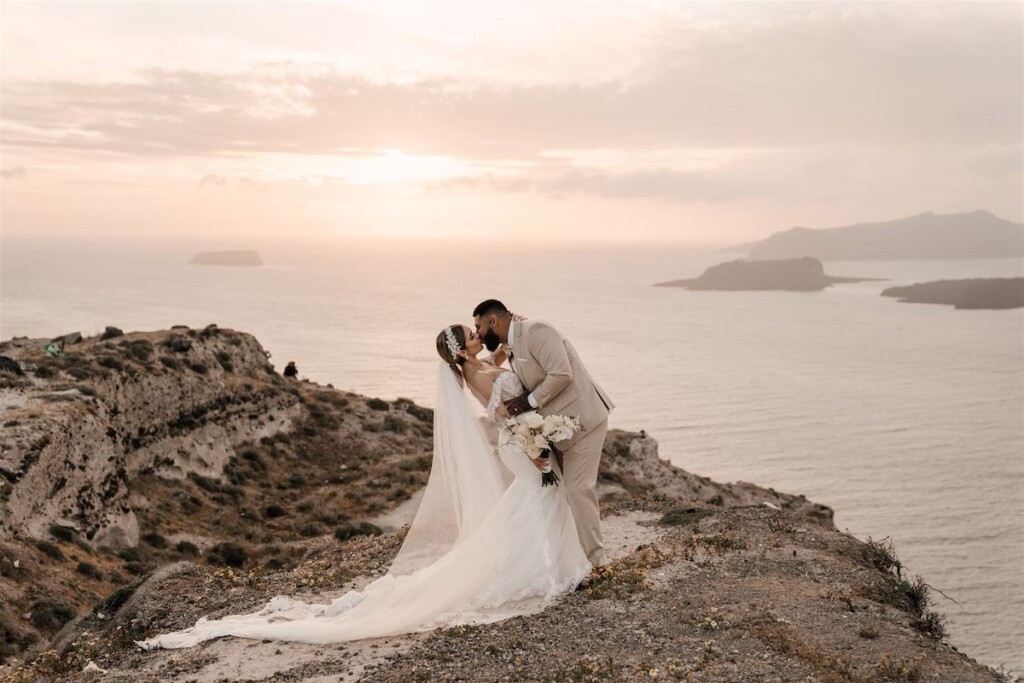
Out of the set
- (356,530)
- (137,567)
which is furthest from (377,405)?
(137,567)

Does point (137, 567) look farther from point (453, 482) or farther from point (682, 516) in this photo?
point (453, 482)

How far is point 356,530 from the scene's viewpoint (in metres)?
26.2

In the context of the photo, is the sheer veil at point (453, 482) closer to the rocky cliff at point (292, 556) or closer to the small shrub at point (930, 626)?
the rocky cliff at point (292, 556)

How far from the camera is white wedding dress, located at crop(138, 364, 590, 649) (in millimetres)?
10070

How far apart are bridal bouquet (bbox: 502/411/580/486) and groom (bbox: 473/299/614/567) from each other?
6.0 inches

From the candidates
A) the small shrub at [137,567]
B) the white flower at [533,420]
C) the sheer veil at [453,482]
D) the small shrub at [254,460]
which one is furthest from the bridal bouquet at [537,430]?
the small shrub at [254,460]

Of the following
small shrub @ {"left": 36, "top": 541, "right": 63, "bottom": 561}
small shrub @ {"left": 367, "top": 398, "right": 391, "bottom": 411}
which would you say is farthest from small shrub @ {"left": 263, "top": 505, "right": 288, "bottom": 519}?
small shrub @ {"left": 367, "top": 398, "right": 391, "bottom": 411}

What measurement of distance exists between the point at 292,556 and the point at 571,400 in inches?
602

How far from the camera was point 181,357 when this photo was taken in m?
37.5

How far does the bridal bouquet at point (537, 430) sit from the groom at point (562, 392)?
0.50 feet

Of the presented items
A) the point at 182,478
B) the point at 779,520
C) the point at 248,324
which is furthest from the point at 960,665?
the point at 248,324

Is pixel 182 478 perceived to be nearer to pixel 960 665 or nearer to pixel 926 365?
pixel 960 665

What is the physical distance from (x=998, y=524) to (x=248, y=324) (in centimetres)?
13279

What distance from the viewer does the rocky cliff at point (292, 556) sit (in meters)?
9.10
